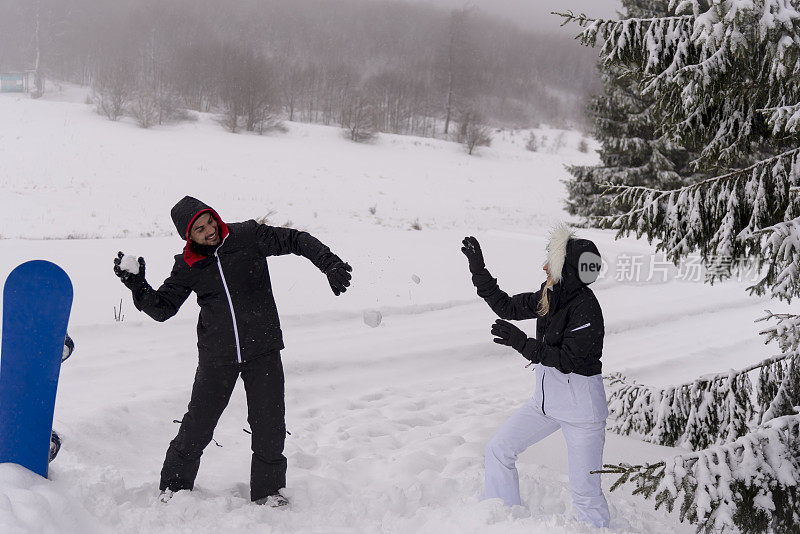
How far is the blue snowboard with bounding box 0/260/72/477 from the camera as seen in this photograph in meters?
3.05

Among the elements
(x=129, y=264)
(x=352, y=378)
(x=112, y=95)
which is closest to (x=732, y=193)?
(x=129, y=264)

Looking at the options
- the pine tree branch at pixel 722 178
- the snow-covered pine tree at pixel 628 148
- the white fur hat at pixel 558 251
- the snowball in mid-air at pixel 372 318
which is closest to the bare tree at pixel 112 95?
the snow-covered pine tree at pixel 628 148

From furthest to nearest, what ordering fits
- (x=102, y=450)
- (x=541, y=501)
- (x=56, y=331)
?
(x=102, y=450)
(x=541, y=501)
(x=56, y=331)

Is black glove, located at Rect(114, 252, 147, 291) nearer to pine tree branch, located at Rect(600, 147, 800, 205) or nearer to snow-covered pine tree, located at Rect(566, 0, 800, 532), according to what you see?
snow-covered pine tree, located at Rect(566, 0, 800, 532)

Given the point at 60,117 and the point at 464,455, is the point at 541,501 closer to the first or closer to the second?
the point at 464,455

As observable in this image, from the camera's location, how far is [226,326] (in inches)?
135

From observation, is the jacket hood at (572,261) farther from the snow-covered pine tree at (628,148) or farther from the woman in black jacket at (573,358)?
the snow-covered pine tree at (628,148)

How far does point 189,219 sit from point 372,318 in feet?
17.3

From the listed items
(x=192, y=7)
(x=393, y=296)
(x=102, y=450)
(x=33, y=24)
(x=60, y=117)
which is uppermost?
(x=192, y=7)

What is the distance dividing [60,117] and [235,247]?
4120 cm

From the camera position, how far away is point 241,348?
3439mm

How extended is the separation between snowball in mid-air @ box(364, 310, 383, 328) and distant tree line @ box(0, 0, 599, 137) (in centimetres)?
3673

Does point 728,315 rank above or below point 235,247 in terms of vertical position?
below

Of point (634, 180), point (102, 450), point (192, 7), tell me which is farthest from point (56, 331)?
point (192, 7)
